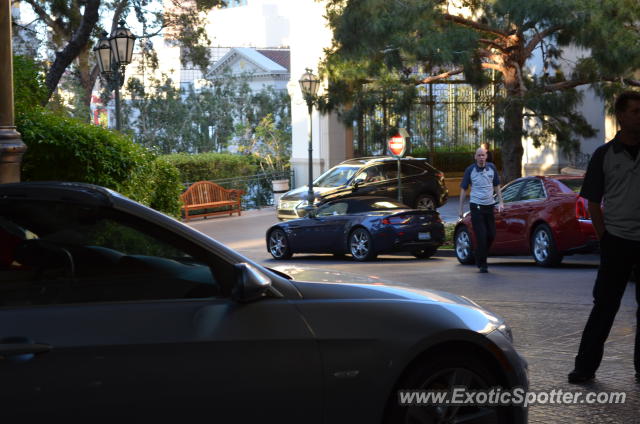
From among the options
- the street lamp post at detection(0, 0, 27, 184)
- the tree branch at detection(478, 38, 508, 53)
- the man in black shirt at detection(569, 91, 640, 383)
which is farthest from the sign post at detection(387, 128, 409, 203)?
the man in black shirt at detection(569, 91, 640, 383)

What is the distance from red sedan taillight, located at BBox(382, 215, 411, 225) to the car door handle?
16528mm

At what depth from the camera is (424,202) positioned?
30.2 metres

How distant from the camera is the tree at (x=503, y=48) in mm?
21406

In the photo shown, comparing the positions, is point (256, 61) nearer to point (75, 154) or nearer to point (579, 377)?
point (75, 154)

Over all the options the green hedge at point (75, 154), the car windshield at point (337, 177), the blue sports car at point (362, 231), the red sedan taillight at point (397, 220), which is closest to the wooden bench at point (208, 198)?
the car windshield at point (337, 177)

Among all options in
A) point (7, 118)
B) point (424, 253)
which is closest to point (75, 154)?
point (7, 118)

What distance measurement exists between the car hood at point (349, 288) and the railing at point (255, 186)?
32207mm

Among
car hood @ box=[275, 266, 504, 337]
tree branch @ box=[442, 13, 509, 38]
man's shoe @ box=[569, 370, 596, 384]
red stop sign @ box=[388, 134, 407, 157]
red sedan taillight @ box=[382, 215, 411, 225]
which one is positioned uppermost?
tree branch @ box=[442, 13, 509, 38]

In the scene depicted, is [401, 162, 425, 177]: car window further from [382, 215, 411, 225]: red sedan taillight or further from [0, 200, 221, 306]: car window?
[0, 200, 221, 306]: car window

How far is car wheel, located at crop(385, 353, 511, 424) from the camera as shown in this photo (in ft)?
14.4

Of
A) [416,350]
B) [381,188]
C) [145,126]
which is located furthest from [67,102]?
[416,350]

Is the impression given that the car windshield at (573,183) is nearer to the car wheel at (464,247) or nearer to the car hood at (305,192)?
the car wheel at (464,247)

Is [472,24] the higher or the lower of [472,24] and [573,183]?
the higher

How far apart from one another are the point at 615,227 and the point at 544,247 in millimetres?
10333
